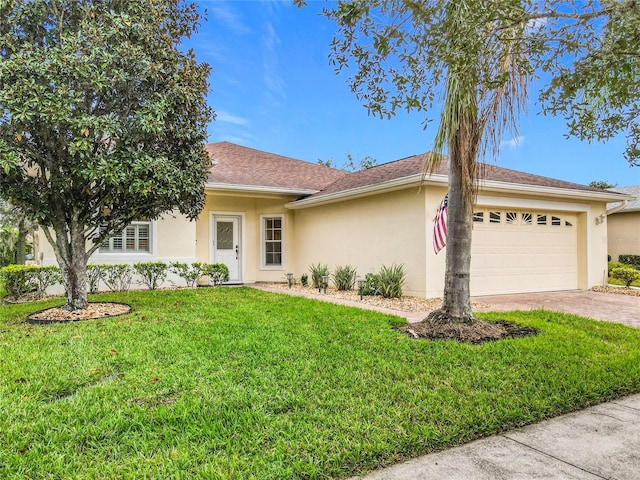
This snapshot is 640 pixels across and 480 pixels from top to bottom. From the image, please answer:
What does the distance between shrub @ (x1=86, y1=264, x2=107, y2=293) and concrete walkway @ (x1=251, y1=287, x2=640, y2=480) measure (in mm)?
10075

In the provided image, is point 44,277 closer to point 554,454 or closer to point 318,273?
point 318,273

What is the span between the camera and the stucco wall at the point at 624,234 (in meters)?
18.4

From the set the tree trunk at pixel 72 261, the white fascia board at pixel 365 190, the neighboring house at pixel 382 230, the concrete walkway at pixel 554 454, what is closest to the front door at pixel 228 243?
the neighboring house at pixel 382 230

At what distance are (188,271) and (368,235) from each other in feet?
17.6

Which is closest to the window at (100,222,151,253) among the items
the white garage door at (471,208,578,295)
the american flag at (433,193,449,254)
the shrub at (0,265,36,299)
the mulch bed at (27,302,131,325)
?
the shrub at (0,265,36,299)

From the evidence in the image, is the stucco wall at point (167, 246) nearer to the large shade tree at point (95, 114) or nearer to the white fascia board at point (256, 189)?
the white fascia board at point (256, 189)

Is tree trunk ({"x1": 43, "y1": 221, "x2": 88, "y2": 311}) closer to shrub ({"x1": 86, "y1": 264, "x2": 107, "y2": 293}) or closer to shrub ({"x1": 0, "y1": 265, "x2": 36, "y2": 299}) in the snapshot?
shrub ({"x1": 0, "y1": 265, "x2": 36, "y2": 299})

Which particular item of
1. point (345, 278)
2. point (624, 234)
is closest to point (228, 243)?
point (345, 278)

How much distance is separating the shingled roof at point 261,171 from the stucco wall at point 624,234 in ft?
44.4

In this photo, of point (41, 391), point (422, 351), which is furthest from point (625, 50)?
point (41, 391)

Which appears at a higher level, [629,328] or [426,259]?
[426,259]

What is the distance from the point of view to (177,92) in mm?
6984

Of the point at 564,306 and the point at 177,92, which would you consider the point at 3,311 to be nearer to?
the point at 177,92

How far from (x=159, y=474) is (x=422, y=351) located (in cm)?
337
